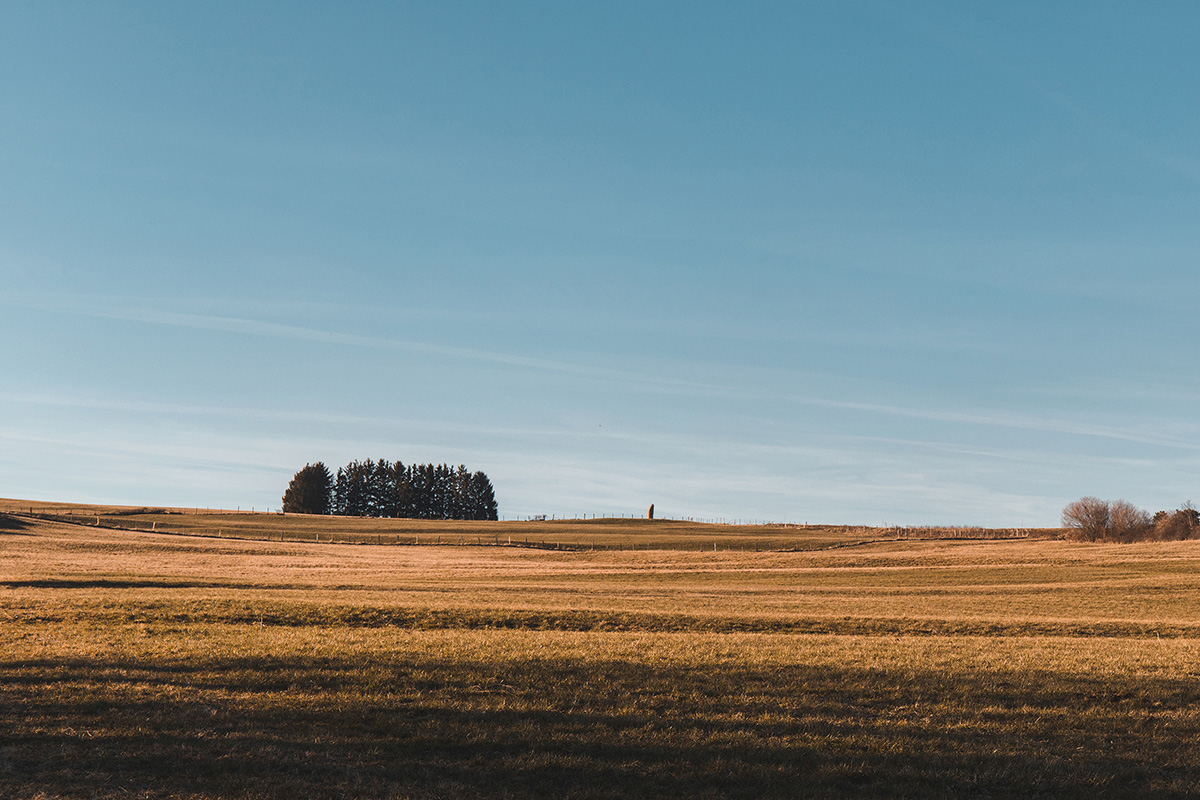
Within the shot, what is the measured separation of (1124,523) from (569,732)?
11134cm

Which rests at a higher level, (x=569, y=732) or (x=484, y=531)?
(x=569, y=732)

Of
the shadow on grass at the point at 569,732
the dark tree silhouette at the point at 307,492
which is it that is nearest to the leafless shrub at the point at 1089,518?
the shadow on grass at the point at 569,732

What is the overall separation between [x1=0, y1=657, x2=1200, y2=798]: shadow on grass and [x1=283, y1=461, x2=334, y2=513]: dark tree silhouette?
16673 cm

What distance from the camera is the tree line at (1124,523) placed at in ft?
330

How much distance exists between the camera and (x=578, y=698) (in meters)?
13.3

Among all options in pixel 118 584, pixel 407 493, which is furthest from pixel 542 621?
pixel 407 493

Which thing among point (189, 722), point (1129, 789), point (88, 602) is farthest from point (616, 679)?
point (88, 602)

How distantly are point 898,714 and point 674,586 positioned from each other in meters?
34.3

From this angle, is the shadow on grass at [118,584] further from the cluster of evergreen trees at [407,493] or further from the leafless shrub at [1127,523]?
the cluster of evergreen trees at [407,493]

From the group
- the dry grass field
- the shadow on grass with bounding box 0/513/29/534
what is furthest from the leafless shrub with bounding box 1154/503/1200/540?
the shadow on grass with bounding box 0/513/29/534

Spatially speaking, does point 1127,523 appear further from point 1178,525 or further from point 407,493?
point 407,493

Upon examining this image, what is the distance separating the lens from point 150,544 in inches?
2805

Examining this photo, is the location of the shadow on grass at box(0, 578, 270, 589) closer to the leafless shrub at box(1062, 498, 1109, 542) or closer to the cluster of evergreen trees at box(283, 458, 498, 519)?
the leafless shrub at box(1062, 498, 1109, 542)

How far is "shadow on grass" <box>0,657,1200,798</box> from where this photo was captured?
31.1ft
